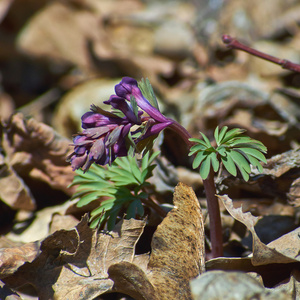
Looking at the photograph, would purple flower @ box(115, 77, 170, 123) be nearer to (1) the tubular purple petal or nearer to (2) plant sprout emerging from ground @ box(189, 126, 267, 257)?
(1) the tubular purple petal

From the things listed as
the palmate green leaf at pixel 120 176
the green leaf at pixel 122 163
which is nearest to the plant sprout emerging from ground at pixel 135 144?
→ the palmate green leaf at pixel 120 176

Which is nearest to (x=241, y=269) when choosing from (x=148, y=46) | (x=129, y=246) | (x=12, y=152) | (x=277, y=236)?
(x=277, y=236)

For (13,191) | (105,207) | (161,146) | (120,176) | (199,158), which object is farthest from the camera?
(161,146)

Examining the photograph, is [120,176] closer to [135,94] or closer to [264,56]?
[135,94]

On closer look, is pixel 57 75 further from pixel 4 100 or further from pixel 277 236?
pixel 277 236

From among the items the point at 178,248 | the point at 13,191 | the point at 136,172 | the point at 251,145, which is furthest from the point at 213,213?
the point at 13,191
